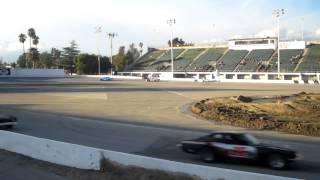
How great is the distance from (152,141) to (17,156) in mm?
7511

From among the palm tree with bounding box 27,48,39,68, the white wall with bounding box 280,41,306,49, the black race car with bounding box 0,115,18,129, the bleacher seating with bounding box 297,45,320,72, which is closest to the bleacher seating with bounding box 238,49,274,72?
the white wall with bounding box 280,41,306,49

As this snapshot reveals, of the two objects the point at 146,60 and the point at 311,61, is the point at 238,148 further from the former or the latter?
the point at 146,60

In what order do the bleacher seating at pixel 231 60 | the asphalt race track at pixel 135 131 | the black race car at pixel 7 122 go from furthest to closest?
the bleacher seating at pixel 231 60
the black race car at pixel 7 122
the asphalt race track at pixel 135 131

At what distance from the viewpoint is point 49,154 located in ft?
64.2

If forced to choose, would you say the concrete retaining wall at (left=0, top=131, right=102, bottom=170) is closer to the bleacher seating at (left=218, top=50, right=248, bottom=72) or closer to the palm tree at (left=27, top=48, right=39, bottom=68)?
the bleacher seating at (left=218, top=50, right=248, bottom=72)

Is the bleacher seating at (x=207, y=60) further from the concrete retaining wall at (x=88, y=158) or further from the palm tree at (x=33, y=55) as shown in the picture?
the concrete retaining wall at (x=88, y=158)

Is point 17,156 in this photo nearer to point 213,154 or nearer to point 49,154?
point 49,154

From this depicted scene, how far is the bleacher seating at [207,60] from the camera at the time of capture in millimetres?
145250

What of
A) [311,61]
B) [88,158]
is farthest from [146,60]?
[88,158]

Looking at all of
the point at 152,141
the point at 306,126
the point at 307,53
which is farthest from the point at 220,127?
the point at 307,53

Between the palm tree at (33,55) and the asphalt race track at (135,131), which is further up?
the palm tree at (33,55)

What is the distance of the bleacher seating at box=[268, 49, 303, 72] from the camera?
414 ft

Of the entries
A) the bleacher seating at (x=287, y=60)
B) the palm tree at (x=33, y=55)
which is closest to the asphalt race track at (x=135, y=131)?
the bleacher seating at (x=287, y=60)

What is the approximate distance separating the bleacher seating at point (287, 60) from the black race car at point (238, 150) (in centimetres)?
10779
